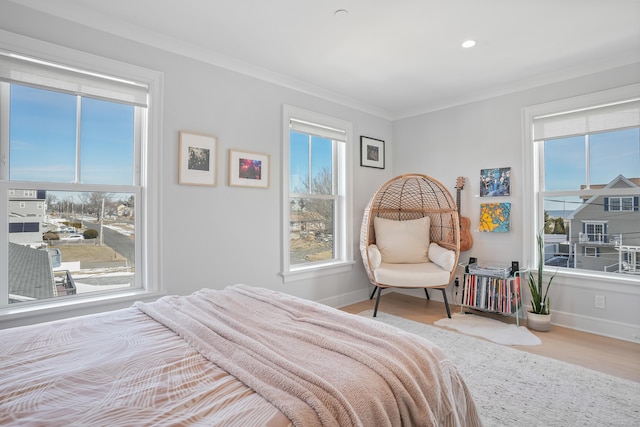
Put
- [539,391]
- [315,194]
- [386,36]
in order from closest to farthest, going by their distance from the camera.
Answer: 1. [539,391]
2. [386,36]
3. [315,194]

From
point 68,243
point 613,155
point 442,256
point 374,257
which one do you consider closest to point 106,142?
point 68,243

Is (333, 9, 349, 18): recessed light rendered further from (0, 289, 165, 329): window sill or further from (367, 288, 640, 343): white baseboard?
(367, 288, 640, 343): white baseboard

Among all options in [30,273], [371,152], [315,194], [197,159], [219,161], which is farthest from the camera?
[371,152]

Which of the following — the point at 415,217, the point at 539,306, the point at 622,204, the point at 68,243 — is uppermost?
the point at 622,204

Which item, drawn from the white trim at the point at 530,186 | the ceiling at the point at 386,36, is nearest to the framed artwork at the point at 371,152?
the ceiling at the point at 386,36

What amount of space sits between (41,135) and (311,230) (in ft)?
7.92

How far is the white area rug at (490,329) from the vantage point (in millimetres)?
2785

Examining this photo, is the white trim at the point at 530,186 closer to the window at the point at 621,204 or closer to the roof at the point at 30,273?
the window at the point at 621,204

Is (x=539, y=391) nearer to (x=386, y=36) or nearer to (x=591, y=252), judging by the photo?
(x=591, y=252)

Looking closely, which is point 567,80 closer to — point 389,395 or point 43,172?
point 389,395

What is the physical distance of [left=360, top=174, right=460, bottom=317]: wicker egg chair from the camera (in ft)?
10.9

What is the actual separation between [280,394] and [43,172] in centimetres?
224

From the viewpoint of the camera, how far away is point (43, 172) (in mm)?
2166

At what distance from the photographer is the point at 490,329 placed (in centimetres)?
303
